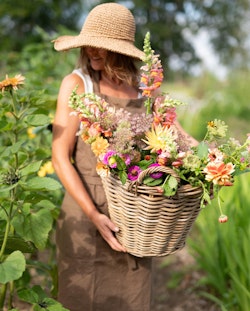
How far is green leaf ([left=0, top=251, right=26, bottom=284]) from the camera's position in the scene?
47.9 inches

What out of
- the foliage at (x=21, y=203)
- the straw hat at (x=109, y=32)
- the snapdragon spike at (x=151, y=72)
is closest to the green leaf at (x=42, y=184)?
the foliage at (x=21, y=203)

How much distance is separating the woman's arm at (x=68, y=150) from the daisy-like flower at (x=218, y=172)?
510mm

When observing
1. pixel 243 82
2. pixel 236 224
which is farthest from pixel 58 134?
pixel 243 82

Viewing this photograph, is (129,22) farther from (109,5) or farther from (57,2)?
(57,2)

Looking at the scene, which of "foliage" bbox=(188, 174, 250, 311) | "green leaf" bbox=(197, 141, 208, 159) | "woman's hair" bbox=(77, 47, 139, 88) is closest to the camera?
"green leaf" bbox=(197, 141, 208, 159)

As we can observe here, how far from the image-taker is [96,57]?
176 centimetres

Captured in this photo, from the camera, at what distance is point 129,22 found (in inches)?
67.9

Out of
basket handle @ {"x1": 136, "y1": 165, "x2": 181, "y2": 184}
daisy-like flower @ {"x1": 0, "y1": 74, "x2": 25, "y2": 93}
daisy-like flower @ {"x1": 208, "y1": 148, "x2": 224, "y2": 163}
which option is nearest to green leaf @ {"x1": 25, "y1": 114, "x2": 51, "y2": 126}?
daisy-like flower @ {"x1": 0, "y1": 74, "x2": 25, "y2": 93}

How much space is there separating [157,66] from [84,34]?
0.40 m

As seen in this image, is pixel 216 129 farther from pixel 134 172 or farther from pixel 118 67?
pixel 118 67

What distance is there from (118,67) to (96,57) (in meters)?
0.08

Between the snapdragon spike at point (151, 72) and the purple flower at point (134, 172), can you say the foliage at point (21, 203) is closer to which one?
the purple flower at point (134, 172)

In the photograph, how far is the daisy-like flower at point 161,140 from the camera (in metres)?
1.30

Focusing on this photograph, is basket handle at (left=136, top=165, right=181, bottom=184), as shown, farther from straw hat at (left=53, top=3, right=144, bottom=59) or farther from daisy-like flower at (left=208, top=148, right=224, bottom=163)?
straw hat at (left=53, top=3, right=144, bottom=59)
